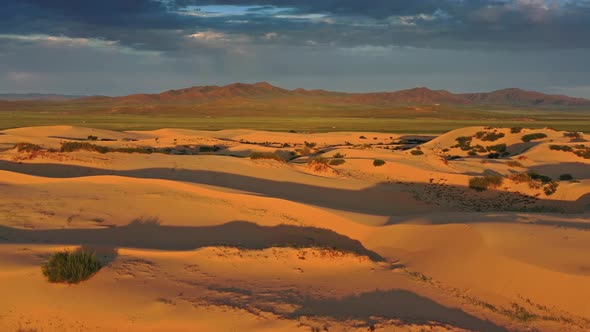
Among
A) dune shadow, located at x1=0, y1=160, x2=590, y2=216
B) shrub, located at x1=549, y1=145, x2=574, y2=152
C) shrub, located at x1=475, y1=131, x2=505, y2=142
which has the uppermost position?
shrub, located at x1=475, y1=131, x2=505, y2=142

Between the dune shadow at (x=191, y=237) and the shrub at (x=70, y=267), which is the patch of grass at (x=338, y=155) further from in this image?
the shrub at (x=70, y=267)

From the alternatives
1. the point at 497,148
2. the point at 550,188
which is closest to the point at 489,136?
the point at 497,148

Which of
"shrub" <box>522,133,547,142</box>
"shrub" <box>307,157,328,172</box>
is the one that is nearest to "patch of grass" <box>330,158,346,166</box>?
"shrub" <box>307,157,328,172</box>

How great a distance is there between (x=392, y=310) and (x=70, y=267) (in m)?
4.50

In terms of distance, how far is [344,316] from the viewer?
627 cm

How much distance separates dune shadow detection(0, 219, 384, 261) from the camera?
9170mm

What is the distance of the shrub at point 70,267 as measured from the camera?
6.49 m

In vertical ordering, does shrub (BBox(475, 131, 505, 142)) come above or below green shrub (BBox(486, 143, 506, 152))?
above

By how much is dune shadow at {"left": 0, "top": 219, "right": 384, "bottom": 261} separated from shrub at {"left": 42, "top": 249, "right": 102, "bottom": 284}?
132 centimetres

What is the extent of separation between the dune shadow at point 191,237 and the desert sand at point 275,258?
45mm

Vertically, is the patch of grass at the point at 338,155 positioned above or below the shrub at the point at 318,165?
below

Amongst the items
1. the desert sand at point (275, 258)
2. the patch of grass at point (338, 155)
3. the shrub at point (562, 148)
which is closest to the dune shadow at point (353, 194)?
the desert sand at point (275, 258)

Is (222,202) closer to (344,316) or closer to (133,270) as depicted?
(133,270)

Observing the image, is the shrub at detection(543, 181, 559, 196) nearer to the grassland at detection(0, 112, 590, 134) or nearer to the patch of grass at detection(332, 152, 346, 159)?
the patch of grass at detection(332, 152, 346, 159)
